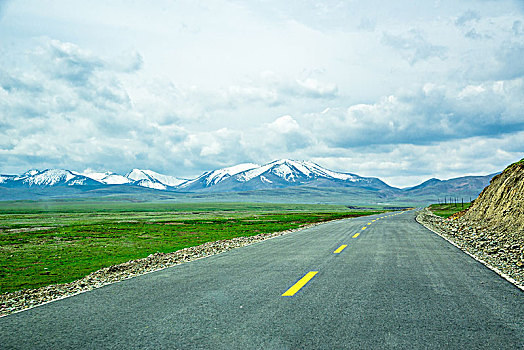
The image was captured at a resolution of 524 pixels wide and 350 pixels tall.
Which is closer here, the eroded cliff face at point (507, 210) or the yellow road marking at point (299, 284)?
the yellow road marking at point (299, 284)

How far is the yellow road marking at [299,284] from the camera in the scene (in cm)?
742

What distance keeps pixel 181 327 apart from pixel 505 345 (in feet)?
13.9

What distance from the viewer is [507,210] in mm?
22188

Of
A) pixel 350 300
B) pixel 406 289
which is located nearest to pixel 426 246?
pixel 406 289

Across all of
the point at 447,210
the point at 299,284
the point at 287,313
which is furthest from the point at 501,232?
the point at 447,210

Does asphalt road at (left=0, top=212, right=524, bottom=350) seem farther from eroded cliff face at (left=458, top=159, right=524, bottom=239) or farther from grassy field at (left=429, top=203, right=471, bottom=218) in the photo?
grassy field at (left=429, top=203, right=471, bottom=218)

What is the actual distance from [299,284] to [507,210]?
63.2 ft

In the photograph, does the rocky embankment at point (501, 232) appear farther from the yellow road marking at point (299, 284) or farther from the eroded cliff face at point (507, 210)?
the yellow road marking at point (299, 284)

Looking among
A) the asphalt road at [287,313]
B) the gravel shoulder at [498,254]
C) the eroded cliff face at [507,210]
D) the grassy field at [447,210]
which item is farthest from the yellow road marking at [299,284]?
the grassy field at [447,210]

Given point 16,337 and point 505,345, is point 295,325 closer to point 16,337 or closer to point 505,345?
point 505,345

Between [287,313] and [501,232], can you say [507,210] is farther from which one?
[287,313]

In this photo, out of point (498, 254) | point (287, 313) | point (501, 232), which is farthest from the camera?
point (501, 232)

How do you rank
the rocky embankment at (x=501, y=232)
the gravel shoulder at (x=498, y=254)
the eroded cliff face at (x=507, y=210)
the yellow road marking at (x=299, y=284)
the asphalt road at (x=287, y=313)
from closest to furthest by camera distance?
1. the asphalt road at (x=287, y=313)
2. the yellow road marking at (x=299, y=284)
3. the gravel shoulder at (x=498, y=254)
4. the rocky embankment at (x=501, y=232)
5. the eroded cliff face at (x=507, y=210)

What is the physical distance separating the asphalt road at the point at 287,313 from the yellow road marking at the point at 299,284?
0.05 m
